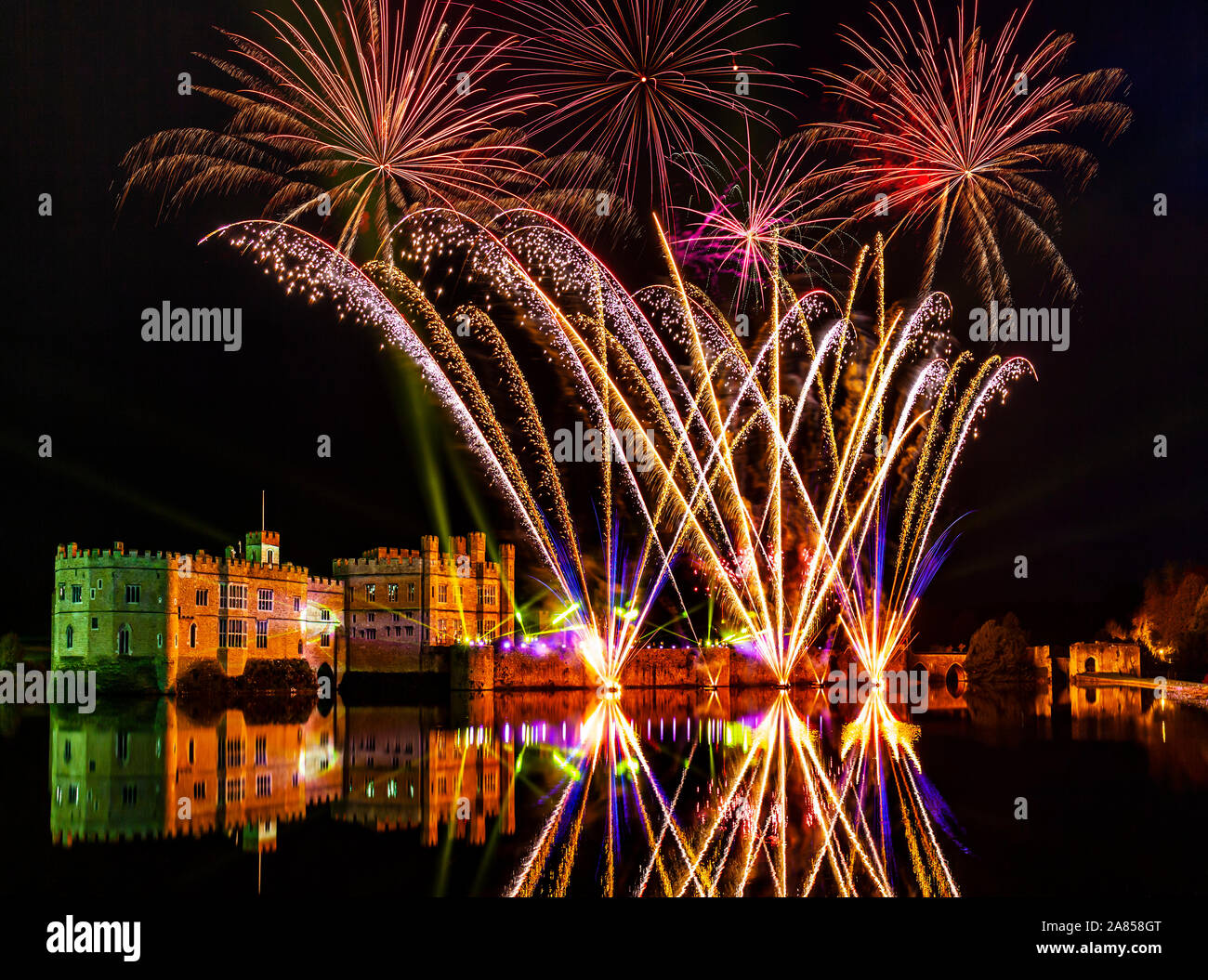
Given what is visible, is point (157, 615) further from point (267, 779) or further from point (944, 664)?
point (944, 664)

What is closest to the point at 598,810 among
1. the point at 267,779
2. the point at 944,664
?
the point at 267,779

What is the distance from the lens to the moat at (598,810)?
39.8 ft

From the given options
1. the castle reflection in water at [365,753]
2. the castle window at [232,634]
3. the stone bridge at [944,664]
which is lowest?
the stone bridge at [944,664]

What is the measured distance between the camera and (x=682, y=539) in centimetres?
3866

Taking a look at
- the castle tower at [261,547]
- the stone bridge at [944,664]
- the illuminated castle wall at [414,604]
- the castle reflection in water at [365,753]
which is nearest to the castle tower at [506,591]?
the illuminated castle wall at [414,604]

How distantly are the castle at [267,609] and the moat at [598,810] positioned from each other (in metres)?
18.3

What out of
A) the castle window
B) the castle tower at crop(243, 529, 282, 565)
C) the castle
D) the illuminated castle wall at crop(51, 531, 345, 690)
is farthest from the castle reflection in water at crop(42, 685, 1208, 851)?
the castle tower at crop(243, 529, 282, 565)

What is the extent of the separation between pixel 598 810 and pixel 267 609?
4070 centimetres

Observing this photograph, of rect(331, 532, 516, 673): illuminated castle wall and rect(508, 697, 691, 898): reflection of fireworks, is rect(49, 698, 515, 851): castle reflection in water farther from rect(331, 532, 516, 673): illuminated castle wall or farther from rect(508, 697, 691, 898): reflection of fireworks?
rect(331, 532, 516, 673): illuminated castle wall

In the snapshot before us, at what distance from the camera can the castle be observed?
48344 mm

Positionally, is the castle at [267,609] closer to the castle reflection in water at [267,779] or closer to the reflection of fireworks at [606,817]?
the castle reflection in water at [267,779]
